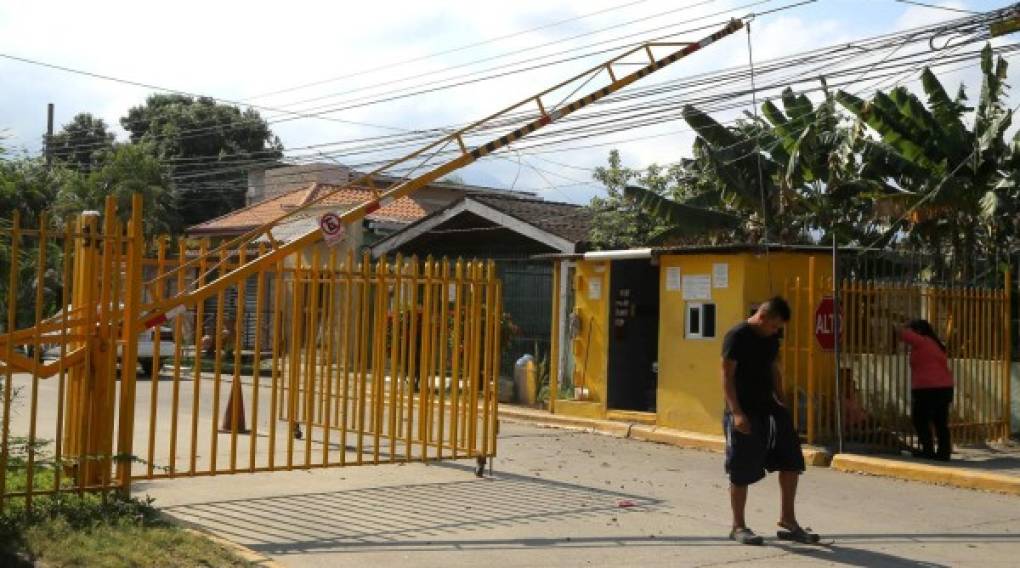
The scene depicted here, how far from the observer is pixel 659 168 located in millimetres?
23766

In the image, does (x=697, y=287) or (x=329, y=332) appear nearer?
(x=329, y=332)

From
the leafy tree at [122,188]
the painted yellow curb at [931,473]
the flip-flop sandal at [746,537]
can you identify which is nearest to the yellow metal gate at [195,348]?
the flip-flop sandal at [746,537]

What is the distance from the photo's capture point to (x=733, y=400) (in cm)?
802

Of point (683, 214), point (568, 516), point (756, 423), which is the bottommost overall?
point (568, 516)

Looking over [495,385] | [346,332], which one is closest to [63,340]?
[346,332]

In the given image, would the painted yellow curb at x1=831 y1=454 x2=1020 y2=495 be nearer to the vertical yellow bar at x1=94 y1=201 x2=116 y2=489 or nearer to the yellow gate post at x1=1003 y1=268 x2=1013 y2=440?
the yellow gate post at x1=1003 y1=268 x2=1013 y2=440

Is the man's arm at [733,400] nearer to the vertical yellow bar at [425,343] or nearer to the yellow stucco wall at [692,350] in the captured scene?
the vertical yellow bar at [425,343]

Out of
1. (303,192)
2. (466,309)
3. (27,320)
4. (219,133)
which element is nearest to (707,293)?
(466,309)

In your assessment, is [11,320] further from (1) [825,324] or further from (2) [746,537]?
Answer: (1) [825,324]

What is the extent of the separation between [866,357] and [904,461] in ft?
4.86

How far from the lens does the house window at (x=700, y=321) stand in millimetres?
14211

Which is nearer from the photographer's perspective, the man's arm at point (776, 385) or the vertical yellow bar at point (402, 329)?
the man's arm at point (776, 385)

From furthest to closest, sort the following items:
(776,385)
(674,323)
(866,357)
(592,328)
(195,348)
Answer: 1. (592,328)
2. (674,323)
3. (866,357)
4. (195,348)
5. (776,385)

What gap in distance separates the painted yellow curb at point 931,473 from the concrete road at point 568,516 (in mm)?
218
